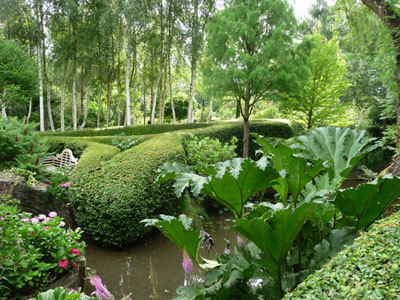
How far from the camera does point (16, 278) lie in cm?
234

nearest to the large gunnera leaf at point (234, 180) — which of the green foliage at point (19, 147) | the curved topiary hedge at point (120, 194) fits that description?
the curved topiary hedge at point (120, 194)

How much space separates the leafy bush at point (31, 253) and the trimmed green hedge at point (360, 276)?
225cm

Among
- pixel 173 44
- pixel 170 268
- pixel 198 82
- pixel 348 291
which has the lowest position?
pixel 170 268

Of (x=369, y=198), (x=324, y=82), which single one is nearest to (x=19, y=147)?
(x=369, y=198)

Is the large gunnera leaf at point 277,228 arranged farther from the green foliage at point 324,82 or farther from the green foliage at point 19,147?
the green foliage at point 324,82

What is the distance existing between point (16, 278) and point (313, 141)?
274 cm

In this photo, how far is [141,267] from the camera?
4199 millimetres

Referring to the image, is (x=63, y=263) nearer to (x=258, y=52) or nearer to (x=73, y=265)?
(x=73, y=265)

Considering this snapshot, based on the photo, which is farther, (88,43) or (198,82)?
(198,82)

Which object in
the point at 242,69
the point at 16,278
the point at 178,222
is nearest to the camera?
the point at 178,222

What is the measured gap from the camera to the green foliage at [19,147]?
5.75 meters

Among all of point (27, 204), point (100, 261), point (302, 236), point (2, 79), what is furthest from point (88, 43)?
point (302, 236)

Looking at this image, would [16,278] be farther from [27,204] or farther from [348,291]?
[27,204]

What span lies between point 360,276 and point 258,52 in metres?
9.33
